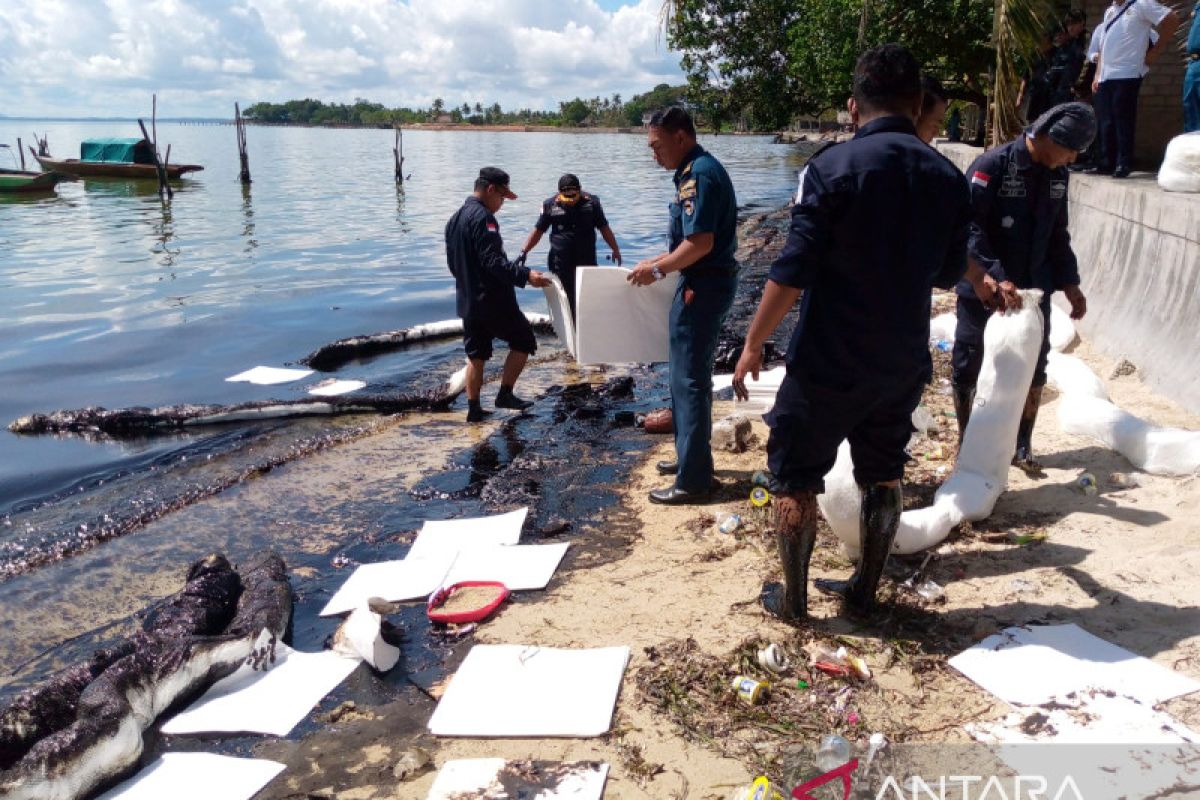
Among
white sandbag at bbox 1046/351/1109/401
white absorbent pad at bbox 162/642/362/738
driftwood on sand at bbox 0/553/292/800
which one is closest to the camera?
driftwood on sand at bbox 0/553/292/800

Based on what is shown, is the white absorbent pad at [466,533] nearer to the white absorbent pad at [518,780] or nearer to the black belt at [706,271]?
the black belt at [706,271]

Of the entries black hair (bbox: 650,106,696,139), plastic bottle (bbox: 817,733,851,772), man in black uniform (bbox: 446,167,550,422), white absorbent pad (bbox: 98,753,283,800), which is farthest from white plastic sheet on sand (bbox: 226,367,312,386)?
plastic bottle (bbox: 817,733,851,772)

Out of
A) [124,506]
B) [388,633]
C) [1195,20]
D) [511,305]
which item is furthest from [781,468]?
[1195,20]

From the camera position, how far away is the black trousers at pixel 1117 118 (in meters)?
7.62

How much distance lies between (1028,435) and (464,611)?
3.13 metres

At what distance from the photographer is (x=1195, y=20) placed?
715cm

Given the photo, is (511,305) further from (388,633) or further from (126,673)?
(126,673)

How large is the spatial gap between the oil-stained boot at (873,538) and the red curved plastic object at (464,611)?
1498mm

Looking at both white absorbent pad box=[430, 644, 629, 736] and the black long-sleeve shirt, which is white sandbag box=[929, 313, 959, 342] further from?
white absorbent pad box=[430, 644, 629, 736]

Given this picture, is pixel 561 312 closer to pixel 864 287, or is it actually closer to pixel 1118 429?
pixel 1118 429

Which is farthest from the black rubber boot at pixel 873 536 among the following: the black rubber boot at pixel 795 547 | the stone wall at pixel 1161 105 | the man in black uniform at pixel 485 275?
the stone wall at pixel 1161 105

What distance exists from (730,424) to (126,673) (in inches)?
149

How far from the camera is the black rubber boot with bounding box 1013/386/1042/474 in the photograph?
4555 mm

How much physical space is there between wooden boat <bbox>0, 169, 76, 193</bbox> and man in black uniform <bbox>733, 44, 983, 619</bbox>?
1347 inches
